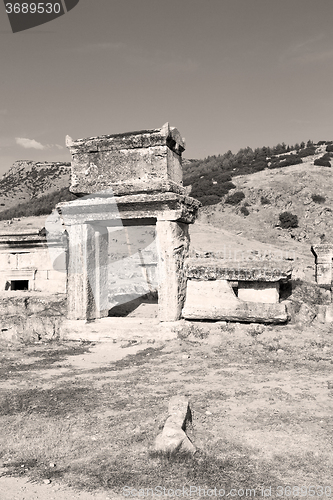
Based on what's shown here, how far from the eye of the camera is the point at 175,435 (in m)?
2.95

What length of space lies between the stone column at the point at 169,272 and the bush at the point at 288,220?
881 inches

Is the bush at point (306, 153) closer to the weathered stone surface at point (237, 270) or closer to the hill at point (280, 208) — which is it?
the hill at point (280, 208)

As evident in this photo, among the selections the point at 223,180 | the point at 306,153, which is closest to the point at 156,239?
the point at 223,180

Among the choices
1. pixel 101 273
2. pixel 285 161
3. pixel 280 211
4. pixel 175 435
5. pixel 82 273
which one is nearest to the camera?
pixel 175 435

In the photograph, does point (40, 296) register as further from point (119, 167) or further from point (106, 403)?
point (106, 403)

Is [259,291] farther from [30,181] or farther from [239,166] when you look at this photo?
[30,181]

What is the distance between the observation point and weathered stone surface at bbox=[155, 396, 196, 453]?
2.87 m

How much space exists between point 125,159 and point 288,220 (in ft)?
74.1

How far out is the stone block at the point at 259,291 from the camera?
6.52m

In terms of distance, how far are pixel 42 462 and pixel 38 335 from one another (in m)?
4.87

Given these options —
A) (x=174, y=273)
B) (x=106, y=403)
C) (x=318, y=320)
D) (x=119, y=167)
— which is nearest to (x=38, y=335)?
(x=174, y=273)

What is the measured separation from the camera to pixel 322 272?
12586 millimetres

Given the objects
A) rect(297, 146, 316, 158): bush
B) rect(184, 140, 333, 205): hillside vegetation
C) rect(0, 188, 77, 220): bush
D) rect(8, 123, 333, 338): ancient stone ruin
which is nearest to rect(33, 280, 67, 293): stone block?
rect(8, 123, 333, 338): ancient stone ruin

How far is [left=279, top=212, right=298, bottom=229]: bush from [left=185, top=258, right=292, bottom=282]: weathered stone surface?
2214 centimetres
